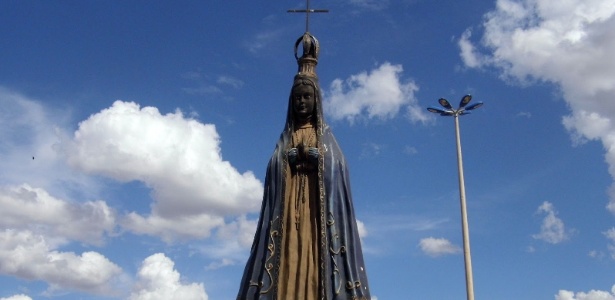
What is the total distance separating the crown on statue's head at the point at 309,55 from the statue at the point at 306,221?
0.19 meters

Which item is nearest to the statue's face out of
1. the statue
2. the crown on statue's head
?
the statue

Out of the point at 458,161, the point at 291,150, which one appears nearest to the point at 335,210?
the point at 291,150

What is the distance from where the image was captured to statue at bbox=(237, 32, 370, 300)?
14266mm

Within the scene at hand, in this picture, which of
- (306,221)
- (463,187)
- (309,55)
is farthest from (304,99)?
(463,187)

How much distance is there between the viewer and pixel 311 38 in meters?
16.4

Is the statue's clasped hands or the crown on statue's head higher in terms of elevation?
the crown on statue's head

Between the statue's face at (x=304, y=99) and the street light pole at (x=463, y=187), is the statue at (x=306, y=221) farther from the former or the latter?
the street light pole at (x=463, y=187)

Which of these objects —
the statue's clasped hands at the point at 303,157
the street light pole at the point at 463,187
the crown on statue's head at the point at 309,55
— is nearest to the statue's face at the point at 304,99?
the crown on statue's head at the point at 309,55

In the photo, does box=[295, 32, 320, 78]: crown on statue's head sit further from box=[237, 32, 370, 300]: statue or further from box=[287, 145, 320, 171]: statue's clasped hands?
box=[287, 145, 320, 171]: statue's clasped hands

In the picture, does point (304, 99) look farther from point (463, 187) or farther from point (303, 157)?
point (463, 187)

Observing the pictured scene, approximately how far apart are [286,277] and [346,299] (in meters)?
1.21

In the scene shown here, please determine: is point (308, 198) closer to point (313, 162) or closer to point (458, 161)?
point (313, 162)

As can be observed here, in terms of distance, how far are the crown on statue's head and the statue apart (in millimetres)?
190

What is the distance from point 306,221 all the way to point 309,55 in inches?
142
